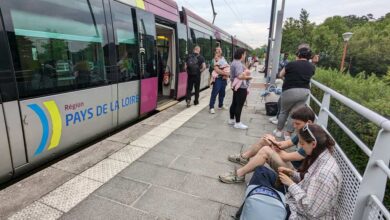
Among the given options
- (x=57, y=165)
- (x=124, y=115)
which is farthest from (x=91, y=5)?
(x=57, y=165)

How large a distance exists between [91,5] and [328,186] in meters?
4.21

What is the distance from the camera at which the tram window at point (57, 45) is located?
9.40 ft

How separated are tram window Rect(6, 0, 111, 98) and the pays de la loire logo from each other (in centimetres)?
18

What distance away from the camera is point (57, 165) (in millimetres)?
3387

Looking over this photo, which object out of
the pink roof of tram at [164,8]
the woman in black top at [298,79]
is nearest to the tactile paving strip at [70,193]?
the woman in black top at [298,79]

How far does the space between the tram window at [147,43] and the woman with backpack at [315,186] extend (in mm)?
4122

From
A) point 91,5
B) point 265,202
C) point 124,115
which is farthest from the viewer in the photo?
point 124,115

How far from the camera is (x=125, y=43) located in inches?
193

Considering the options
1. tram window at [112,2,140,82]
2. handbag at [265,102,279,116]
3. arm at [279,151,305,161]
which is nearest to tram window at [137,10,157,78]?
tram window at [112,2,140,82]

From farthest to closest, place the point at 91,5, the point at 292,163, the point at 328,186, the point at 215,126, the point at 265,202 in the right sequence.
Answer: the point at 215,126
the point at 91,5
the point at 292,163
the point at 265,202
the point at 328,186

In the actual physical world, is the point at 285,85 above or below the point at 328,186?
above

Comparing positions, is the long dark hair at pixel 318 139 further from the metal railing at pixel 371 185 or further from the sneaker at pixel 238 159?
the sneaker at pixel 238 159

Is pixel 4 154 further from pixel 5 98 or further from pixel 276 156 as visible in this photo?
pixel 276 156

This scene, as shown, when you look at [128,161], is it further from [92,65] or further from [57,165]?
[92,65]
